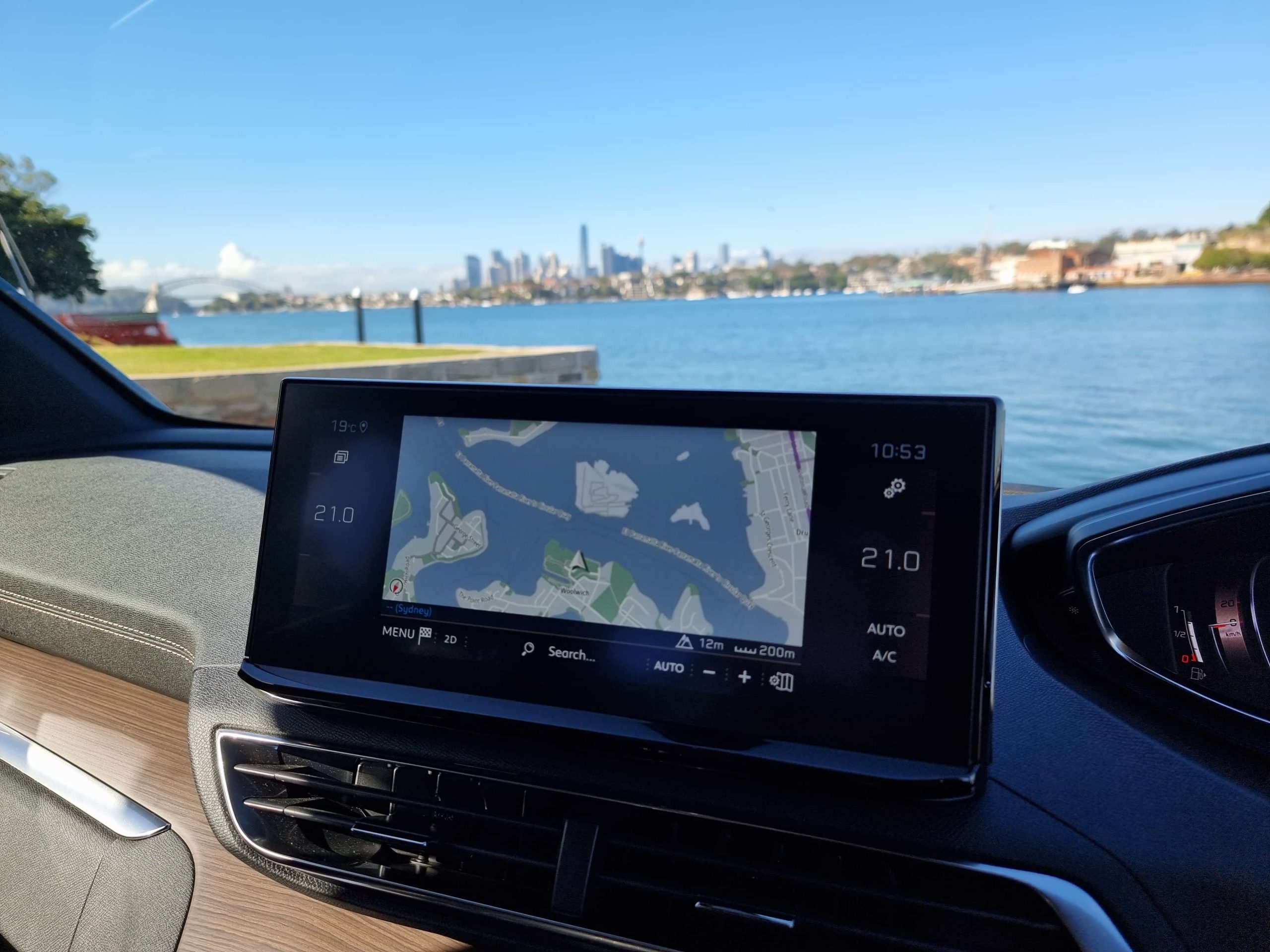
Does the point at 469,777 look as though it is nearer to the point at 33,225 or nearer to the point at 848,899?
the point at 848,899

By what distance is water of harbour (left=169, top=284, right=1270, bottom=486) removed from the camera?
2.46 metres

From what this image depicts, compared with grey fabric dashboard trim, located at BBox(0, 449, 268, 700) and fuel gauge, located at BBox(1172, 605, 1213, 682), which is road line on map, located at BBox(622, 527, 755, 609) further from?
grey fabric dashboard trim, located at BBox(0, 449, 268, 700)

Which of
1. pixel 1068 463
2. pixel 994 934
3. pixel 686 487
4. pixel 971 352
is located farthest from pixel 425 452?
pixel 971 352

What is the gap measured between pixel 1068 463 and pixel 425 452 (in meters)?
2.41

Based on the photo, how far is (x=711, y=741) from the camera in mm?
1003

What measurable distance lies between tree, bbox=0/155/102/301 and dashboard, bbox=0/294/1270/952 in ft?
6.54

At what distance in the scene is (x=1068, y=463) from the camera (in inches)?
115

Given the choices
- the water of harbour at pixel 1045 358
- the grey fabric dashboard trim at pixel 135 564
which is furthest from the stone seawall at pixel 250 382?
the grey fabric dashboard trim at pixel 135 564

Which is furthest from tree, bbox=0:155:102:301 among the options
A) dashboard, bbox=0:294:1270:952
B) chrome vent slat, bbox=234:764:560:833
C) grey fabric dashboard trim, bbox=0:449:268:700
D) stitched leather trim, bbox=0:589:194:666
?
chrome vent slat, bbox=234:764:560:833

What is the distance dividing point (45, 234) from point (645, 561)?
2.87m

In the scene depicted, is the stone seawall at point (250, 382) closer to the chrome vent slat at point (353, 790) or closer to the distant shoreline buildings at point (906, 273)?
the distant shoreline buildings at point (906, 273)

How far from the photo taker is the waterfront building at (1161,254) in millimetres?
2207

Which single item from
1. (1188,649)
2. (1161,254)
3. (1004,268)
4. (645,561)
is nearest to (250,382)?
(1004,268)

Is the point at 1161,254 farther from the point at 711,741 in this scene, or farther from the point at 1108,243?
the point at 711,741
